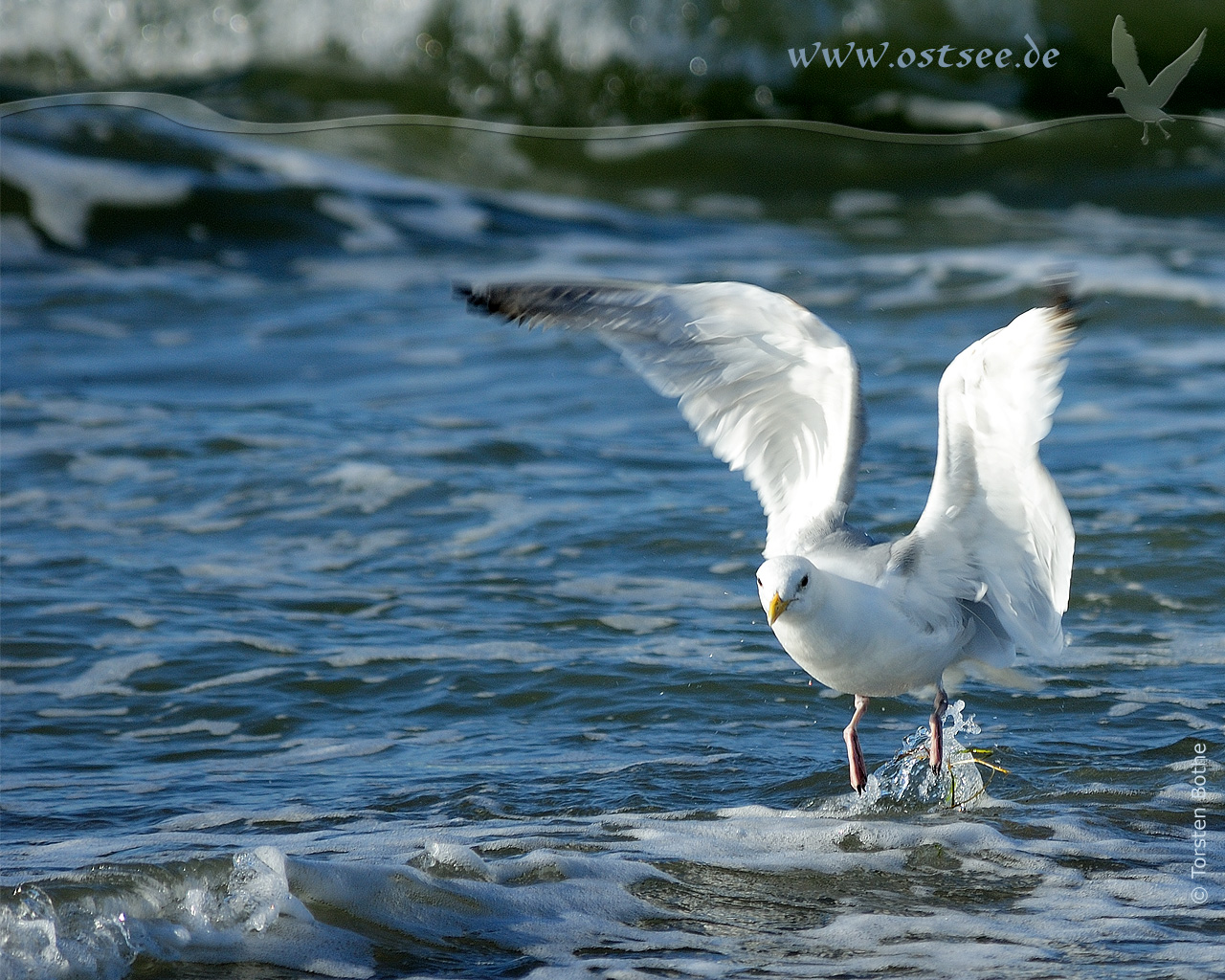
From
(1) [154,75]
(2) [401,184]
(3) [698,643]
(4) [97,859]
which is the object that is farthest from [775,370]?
(1) [154,75]

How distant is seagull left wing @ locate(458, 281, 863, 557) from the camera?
465 cm

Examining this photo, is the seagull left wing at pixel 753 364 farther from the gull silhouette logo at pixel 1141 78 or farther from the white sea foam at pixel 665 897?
the gull silhouette logo at pixel 1141 78

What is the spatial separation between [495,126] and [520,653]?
34.7ft

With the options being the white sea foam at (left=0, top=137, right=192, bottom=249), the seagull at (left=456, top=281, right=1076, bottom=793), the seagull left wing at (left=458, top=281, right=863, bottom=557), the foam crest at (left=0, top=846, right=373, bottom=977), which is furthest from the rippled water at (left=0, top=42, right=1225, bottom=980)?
the seagull left wing at (left=458, top=281, right=863, bottom=557)

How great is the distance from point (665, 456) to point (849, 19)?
8998mm

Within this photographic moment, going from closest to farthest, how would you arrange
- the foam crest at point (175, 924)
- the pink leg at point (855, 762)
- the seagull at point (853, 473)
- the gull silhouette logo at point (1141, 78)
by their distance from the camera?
the foam crest at point (175, 924) < the seagull at point (853, 473) < the pink leg at point (855, 762) < the gull silhouette logo at point (1141, 78)

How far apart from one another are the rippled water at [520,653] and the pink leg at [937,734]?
0.39 feet

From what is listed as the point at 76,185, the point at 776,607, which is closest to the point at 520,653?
the point at 776,607

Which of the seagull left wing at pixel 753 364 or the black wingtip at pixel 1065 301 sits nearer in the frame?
the black wingtip at pixel 1065 301

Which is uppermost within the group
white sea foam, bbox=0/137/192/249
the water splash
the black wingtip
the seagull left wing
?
white sea foam, bbox=0/137/192/249

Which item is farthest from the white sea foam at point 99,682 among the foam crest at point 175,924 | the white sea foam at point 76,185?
the white sea foam at point 76,185

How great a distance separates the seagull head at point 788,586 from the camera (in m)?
4.03

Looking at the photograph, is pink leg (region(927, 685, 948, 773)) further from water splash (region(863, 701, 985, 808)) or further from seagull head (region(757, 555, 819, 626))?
seagull head (region(757, 555, 819, 626))

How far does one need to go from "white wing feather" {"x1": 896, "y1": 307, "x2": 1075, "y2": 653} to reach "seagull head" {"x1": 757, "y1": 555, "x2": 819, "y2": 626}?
0.40 m
